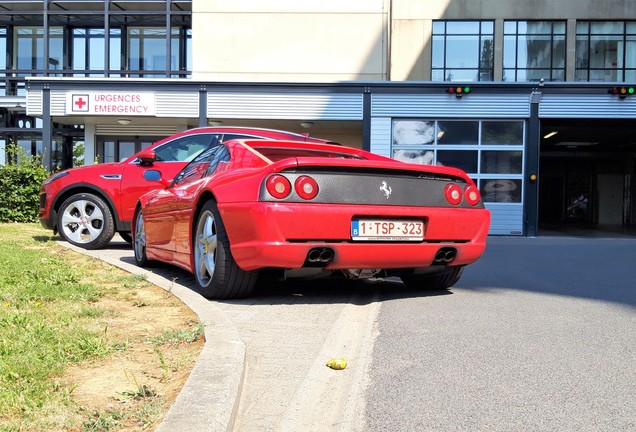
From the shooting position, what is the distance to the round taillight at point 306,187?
477cm

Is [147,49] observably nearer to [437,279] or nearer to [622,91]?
[622,91]

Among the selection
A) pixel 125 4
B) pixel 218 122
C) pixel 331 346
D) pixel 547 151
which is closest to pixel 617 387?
pixel 331 346

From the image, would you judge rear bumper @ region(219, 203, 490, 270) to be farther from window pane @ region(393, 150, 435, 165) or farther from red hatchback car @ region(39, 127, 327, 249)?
window pane @ region(393, 150, 435, 165)

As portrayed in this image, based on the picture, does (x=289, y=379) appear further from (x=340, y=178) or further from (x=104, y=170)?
(x=104, y=170)

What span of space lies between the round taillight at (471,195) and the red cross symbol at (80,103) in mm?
15370

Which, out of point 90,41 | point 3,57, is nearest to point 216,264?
point 90,41

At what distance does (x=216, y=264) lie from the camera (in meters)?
5.08

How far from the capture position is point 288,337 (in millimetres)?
4082

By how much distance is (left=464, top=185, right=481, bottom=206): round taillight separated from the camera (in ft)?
18.0

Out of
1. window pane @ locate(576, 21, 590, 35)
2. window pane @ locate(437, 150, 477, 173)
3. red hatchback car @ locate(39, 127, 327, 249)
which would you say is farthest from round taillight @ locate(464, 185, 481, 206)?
window pane @ locate(576, 21, 590, 35)

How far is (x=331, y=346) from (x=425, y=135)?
14610mm

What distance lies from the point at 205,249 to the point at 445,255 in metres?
1.95

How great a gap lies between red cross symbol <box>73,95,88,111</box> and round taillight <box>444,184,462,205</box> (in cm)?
1538

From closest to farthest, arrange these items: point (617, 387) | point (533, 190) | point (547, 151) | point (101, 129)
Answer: point (617, 387)
point (533, 190)
point (101, 129)
point (547, 151)
